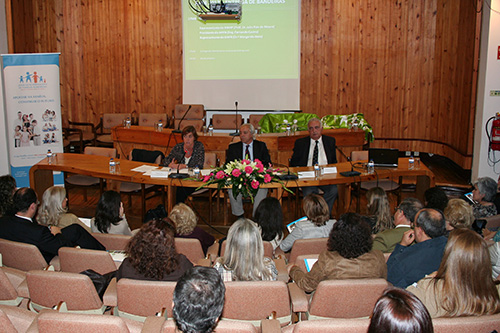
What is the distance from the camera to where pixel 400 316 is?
1.54 m

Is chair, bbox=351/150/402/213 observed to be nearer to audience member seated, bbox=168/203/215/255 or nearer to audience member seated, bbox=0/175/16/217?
audience member seated, bbox=168/203/215/255

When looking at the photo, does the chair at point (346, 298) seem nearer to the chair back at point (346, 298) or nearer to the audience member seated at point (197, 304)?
the chair back at point (346, 298)

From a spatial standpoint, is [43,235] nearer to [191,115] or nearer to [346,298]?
[346,298]

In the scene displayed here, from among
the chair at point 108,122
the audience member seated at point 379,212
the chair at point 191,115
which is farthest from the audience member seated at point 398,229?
the chair at point 108,122

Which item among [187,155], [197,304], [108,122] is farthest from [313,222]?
[108,122]

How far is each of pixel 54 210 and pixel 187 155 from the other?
2317 mm

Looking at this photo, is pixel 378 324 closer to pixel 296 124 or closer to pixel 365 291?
pixel 365 291

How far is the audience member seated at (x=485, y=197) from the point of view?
4387mm

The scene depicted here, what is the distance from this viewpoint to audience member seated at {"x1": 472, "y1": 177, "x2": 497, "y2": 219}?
173 inches

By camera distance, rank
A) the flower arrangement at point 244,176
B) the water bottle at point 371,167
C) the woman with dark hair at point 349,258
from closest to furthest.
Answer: the woman with dark hair at point 349,258, the flower arrangement at point 244,176, the water bottle at point 371,167

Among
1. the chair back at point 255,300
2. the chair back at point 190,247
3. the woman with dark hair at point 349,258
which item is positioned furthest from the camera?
the chair back at point 190,247

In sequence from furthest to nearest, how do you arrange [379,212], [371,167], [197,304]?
1. [371,167]
2. [379,212]
3. [197,304]

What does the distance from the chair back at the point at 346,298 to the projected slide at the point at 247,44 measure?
7526 mm

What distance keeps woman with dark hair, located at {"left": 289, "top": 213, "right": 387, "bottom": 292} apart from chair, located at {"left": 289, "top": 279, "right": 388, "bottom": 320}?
19 centimetres
